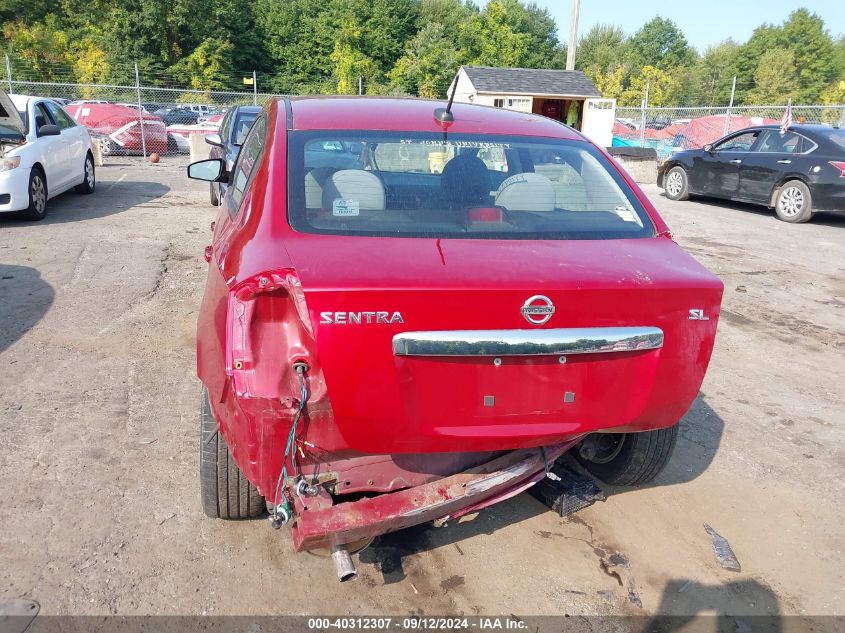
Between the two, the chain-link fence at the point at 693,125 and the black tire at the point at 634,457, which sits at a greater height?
the chain-link fence at the point at 693,125

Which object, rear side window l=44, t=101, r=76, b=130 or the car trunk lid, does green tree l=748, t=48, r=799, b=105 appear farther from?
the car trunk lid

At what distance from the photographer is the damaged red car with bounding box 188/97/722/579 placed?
2.06m

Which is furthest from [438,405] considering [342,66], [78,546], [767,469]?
[342,66]

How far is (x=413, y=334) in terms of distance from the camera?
2049 millimetres

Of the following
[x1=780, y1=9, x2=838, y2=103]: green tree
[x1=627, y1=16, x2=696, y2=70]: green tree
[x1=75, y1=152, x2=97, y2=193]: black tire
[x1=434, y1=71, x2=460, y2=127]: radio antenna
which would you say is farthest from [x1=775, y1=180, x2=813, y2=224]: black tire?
[x1=627, y1=16, x2=696, y2=70]: green tree

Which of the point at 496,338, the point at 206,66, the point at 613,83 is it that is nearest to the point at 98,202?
the point at 496,338

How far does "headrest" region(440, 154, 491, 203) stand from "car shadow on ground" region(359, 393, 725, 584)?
1429 mm

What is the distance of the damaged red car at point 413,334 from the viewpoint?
2057mm

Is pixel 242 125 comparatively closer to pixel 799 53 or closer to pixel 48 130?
pixel 48 130

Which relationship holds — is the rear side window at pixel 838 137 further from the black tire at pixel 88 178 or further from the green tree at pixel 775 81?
the green tree at pixel 775 81

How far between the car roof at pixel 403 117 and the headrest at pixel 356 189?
296 millimetres

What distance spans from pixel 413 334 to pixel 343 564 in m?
0.79

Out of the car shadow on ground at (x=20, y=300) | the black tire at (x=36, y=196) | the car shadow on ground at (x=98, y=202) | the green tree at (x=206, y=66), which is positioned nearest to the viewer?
the car shadow on ground at (x=20, y=300)

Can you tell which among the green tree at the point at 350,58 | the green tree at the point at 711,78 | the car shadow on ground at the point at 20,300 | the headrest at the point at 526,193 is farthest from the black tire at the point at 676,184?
the green tree at the point at 711,78
